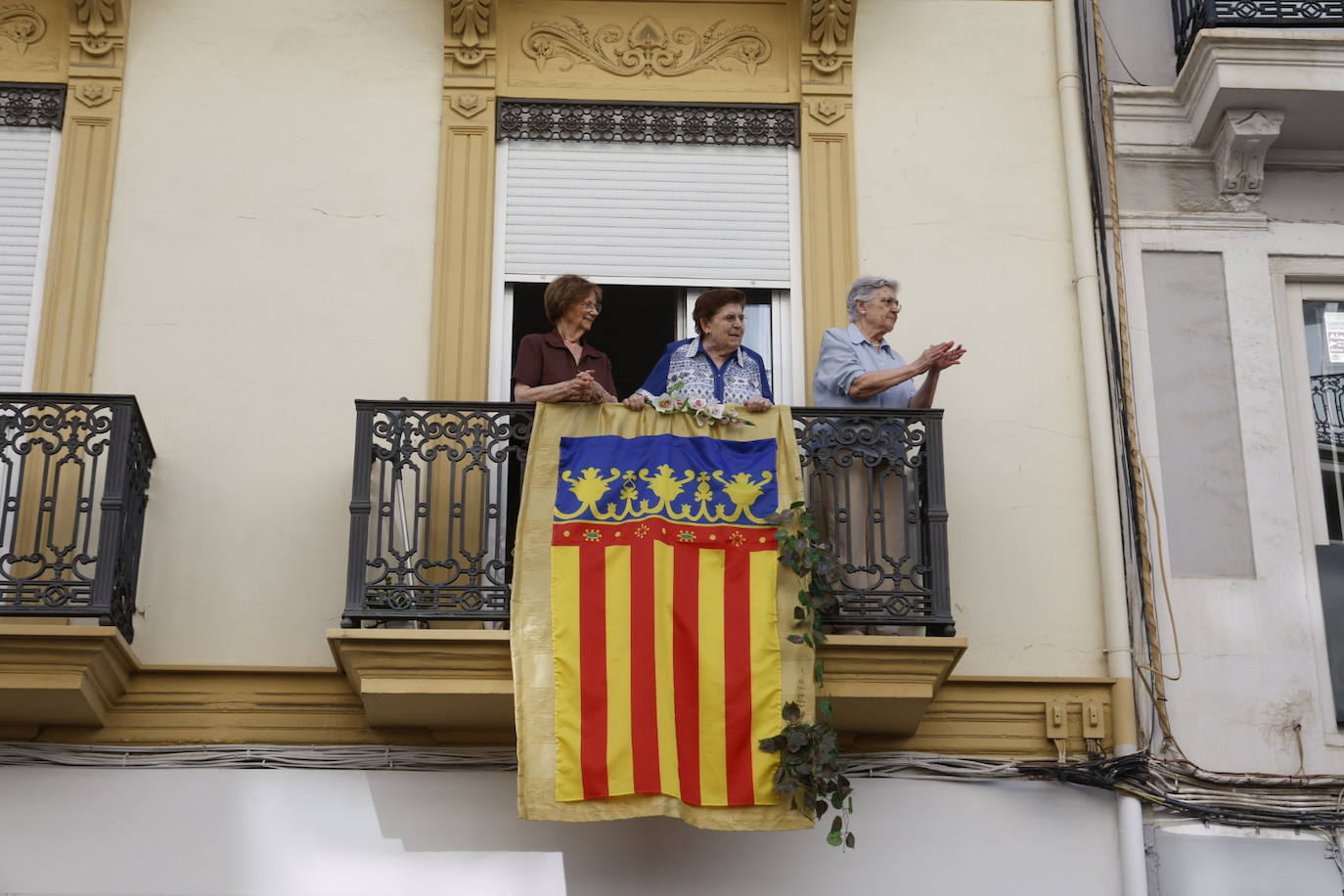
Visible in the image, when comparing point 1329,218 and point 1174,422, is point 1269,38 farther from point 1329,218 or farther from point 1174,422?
point 1174,422

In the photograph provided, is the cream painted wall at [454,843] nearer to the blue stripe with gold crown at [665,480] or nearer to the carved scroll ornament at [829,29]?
the blue stripe with gold crown at [665,480]

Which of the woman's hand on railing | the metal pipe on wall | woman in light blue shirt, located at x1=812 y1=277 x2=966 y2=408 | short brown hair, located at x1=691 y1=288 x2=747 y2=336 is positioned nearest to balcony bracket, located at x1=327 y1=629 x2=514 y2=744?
the woman's hand on railing

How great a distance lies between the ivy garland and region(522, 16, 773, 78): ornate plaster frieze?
9.34ft

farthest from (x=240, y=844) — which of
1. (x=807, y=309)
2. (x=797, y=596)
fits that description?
(x=807, y=309)

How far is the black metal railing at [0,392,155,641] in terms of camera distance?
28.2 ft

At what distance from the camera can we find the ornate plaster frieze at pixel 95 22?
10.2 m

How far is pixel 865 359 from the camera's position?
9.21 m

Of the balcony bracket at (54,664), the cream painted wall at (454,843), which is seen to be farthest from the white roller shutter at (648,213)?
the balcony bracket at (54,664)

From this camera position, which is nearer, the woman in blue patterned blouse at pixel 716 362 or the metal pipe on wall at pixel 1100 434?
the metal pipe on wall at pixel 1100 434

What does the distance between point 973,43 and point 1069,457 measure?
7.68 ft

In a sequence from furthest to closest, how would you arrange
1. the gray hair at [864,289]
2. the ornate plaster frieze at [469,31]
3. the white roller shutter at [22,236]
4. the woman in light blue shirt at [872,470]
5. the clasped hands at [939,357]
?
the ornate plaster frieze at [469,31], the white roller shutter at [22,236], the gray hair at [864,289], the woman in light blue shirt at [872,470], the clasped hands at [939,357]

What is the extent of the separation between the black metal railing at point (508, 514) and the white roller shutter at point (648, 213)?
1178mm

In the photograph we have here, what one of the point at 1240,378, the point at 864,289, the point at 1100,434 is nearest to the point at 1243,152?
the point at 1240,378

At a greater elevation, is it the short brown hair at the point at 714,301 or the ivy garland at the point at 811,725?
the short brown hair at the point at 714,301
